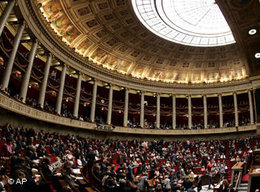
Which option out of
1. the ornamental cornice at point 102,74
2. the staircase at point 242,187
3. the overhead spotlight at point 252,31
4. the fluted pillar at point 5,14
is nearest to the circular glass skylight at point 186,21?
the ornamental cornice at point 102,74

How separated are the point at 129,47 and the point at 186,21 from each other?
8.19m

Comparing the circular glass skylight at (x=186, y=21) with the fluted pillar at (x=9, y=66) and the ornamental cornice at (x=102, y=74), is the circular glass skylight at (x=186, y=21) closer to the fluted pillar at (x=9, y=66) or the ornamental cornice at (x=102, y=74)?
the ornamental cornice at (x=102, y=74)

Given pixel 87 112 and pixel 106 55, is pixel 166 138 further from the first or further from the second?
pixel 106 55

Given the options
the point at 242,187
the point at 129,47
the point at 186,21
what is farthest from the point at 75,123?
the point at 242,187

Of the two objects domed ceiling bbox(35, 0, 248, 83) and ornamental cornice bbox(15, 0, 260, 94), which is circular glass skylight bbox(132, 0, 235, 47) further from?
ornamental cornice bbox(15, 0, 260, 94)

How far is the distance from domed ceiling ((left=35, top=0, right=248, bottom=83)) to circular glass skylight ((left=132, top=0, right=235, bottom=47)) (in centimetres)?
56

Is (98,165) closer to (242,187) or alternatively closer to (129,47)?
(242,187)

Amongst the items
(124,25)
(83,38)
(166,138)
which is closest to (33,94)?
(83,38)

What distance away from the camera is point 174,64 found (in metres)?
37.3

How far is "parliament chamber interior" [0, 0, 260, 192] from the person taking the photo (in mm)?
13453

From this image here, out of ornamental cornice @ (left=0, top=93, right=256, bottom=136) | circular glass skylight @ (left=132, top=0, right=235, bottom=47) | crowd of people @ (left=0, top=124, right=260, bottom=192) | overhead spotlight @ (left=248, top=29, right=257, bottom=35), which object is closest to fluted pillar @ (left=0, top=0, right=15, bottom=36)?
ornamental cornice @ (left=0, top=93, right=256, bottom=136)

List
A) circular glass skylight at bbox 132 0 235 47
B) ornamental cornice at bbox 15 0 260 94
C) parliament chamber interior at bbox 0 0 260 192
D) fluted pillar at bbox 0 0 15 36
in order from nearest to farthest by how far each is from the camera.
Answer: parliament chamber interior at bbox 0 0 260 192 < fluted pillar at bbox 0 0 15 36 < ornamental cornice at bbox 15 0 260 94 < circular glass skylight at bbox 132 0 235 47

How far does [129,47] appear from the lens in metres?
32.9

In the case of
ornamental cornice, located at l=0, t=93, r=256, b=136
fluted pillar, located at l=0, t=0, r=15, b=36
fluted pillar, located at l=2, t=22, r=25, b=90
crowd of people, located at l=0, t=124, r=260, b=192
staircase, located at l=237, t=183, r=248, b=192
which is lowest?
staircase, located at l=237, t=183, r=248, b=192
